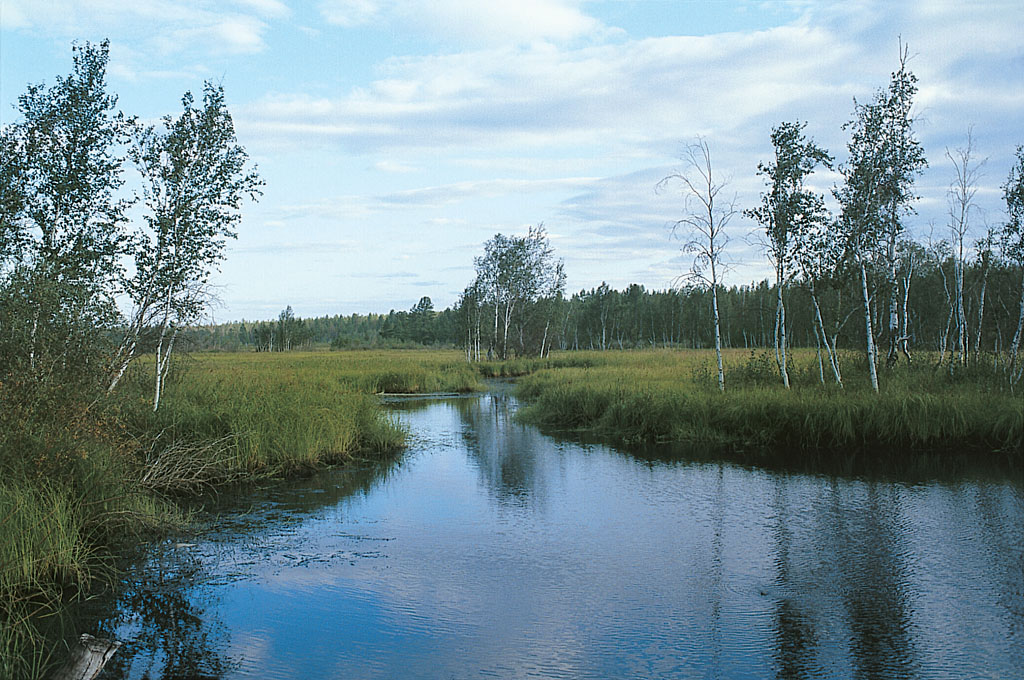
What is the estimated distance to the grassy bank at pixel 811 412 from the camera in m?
13.2

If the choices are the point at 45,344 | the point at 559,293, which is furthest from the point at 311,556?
the point at 559,293

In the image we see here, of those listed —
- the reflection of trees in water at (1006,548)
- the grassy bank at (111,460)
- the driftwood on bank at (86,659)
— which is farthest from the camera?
the grassy bank at (111,460)

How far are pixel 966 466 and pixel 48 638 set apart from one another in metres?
12.6

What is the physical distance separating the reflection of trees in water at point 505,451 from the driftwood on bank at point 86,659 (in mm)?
6646

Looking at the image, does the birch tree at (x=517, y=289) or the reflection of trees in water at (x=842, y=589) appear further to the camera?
→ the birch tree at (x=517, y=289)

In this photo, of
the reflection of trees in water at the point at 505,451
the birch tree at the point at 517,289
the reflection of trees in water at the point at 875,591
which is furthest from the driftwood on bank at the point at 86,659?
the birch tree at the point at 517,289

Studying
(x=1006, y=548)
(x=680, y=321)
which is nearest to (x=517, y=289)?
(x=680, y=321)

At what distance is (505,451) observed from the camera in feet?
49.1

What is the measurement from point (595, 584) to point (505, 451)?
8.12 meters

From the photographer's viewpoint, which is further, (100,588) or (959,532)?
(959,532)

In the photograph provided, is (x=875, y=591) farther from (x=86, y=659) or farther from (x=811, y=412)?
(x=811, y=412)

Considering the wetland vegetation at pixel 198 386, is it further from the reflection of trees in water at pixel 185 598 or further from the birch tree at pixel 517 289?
the birch tree at pixel 517 289

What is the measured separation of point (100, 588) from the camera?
662 centimetres

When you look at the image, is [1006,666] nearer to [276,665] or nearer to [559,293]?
[276,665]
